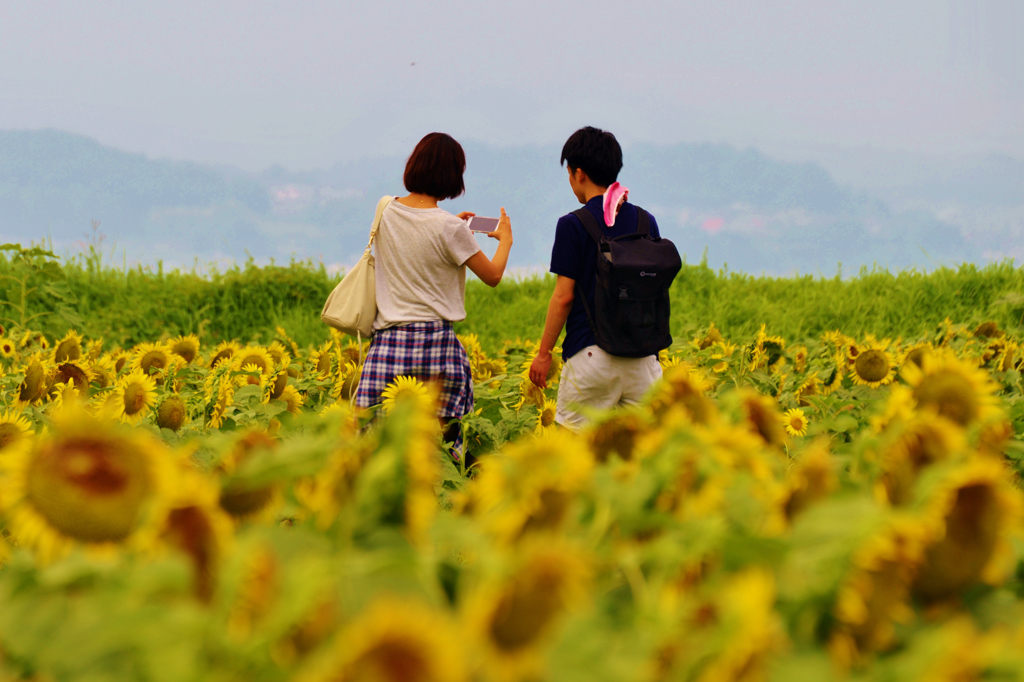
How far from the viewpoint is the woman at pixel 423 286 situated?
4.62 m

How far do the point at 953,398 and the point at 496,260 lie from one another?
391 centimetres

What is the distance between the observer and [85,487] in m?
0.82

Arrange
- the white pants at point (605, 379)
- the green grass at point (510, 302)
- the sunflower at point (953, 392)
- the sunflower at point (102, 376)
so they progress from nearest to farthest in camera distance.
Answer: the sunflower at point (953, 392) < the sunflower at point (102, 376) < the white pants at point (605, 379) < the green grass at point (510, 302)

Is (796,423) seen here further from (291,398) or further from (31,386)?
(31,386)

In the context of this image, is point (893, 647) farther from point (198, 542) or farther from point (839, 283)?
point (839, 283)

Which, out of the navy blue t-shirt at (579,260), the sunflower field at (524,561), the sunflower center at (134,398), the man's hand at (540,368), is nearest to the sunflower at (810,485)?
the sunflower field at (524,561)

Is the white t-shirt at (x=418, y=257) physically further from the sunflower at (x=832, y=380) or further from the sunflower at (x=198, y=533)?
the sunflower at (x=198, y=533)

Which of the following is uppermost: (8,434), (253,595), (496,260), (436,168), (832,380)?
(436,168)

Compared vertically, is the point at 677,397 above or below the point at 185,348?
above

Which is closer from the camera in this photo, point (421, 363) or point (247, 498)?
point (247, 498)

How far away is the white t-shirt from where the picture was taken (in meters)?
4.65

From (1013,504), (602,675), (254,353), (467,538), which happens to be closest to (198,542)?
(467,538)

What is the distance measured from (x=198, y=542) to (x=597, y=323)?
12.2 ft

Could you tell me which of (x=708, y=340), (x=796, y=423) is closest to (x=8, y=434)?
(x=796, y=423)
